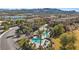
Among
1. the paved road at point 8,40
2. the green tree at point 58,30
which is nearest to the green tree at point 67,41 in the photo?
the green tree at point 58,30

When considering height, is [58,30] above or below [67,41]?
A: above

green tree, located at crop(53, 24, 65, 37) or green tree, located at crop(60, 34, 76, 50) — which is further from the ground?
green tree, located at crop(53, 24, 65, 37)

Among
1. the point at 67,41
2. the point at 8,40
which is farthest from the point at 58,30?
the point at 8,40

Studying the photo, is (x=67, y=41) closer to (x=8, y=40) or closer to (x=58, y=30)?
(x=58, y=30)

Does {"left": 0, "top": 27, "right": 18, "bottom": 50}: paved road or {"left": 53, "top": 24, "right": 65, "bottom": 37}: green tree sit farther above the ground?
{"left": 53, "top": 24, "right": 65, "bottom": 37}: green tree

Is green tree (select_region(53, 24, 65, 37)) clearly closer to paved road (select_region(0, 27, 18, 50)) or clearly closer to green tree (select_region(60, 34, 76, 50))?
green tree (select_region(60, 34, 76, 50))

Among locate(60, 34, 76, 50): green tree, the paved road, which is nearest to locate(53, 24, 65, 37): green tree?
locate(60, 34, 76, 50): green tree

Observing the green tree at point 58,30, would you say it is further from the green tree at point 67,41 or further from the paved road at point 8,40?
the paved road at point 8,40
